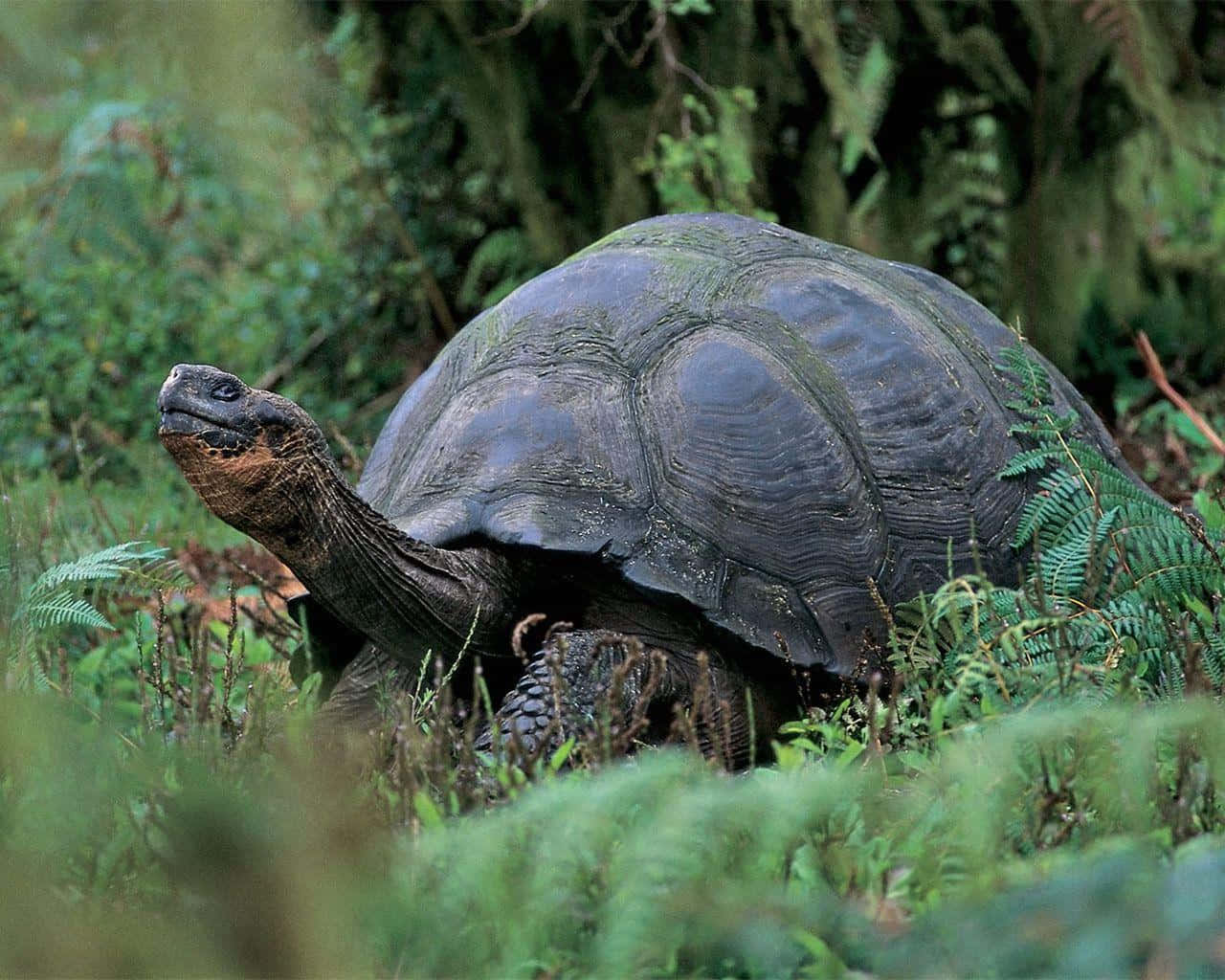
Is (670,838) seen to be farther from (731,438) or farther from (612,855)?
(731,438)

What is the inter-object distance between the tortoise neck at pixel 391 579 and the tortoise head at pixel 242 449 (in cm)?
4

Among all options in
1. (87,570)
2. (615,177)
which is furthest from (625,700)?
(615,177)

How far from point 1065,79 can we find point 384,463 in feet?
12.1

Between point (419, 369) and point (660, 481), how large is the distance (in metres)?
3.73

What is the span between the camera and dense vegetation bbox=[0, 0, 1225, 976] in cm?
134

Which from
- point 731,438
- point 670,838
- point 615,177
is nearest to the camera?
point 670,838

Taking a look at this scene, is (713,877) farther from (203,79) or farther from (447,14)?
(447,14)

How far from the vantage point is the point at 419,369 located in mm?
6656

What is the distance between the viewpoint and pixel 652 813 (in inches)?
72.5

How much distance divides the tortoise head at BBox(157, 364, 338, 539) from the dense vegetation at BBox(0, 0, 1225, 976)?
10.3 inches

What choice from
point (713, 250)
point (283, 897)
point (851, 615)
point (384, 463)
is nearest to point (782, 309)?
point (713, 250)

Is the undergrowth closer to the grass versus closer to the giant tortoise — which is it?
the grass

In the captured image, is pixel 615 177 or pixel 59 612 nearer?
pixel 59 612

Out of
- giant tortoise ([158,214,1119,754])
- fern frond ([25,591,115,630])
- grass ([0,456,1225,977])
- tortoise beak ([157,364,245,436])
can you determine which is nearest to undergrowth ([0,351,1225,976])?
grass ([0,456,1225,977])
